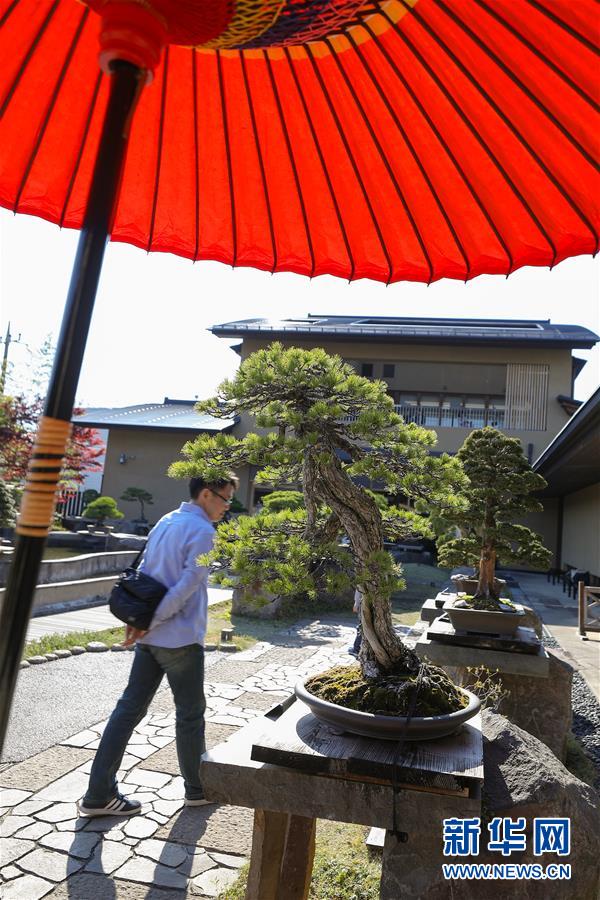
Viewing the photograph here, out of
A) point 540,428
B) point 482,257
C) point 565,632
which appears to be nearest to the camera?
point 482,257

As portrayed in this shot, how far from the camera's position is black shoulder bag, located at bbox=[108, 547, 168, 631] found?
2895 millimetres

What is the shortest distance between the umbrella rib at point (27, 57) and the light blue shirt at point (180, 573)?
6.32 ft

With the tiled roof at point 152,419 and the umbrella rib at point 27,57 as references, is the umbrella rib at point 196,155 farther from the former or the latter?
the tiled roof at point 152,419

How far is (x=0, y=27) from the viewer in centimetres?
146

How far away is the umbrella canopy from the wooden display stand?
1435 millimetres

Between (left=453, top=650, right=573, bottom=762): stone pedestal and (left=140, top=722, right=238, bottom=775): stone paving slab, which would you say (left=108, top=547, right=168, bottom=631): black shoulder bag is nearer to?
(left=140, top=722, right=238, bottom=775): stone paving slab

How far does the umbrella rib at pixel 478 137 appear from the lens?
4.78 ft


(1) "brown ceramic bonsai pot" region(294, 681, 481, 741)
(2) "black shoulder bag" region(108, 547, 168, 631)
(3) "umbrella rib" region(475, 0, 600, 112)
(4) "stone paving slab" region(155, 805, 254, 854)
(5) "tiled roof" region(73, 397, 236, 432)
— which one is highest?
(5) "tiled roof" region(73, 397, 236, 432)

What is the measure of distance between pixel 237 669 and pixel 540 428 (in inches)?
686

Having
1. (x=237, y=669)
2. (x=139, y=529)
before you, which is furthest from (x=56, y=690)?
(x=139, y=529)

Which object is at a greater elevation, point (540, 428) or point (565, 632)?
point (540, 428)

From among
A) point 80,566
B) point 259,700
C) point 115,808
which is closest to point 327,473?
point 115,808

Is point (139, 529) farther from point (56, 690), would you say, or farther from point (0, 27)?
point (0, 27)

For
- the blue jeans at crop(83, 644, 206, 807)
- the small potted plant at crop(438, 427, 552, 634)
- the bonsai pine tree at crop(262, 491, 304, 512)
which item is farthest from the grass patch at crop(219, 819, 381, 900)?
the bonsai pine tree at crop(262, 491, 304, 512)
